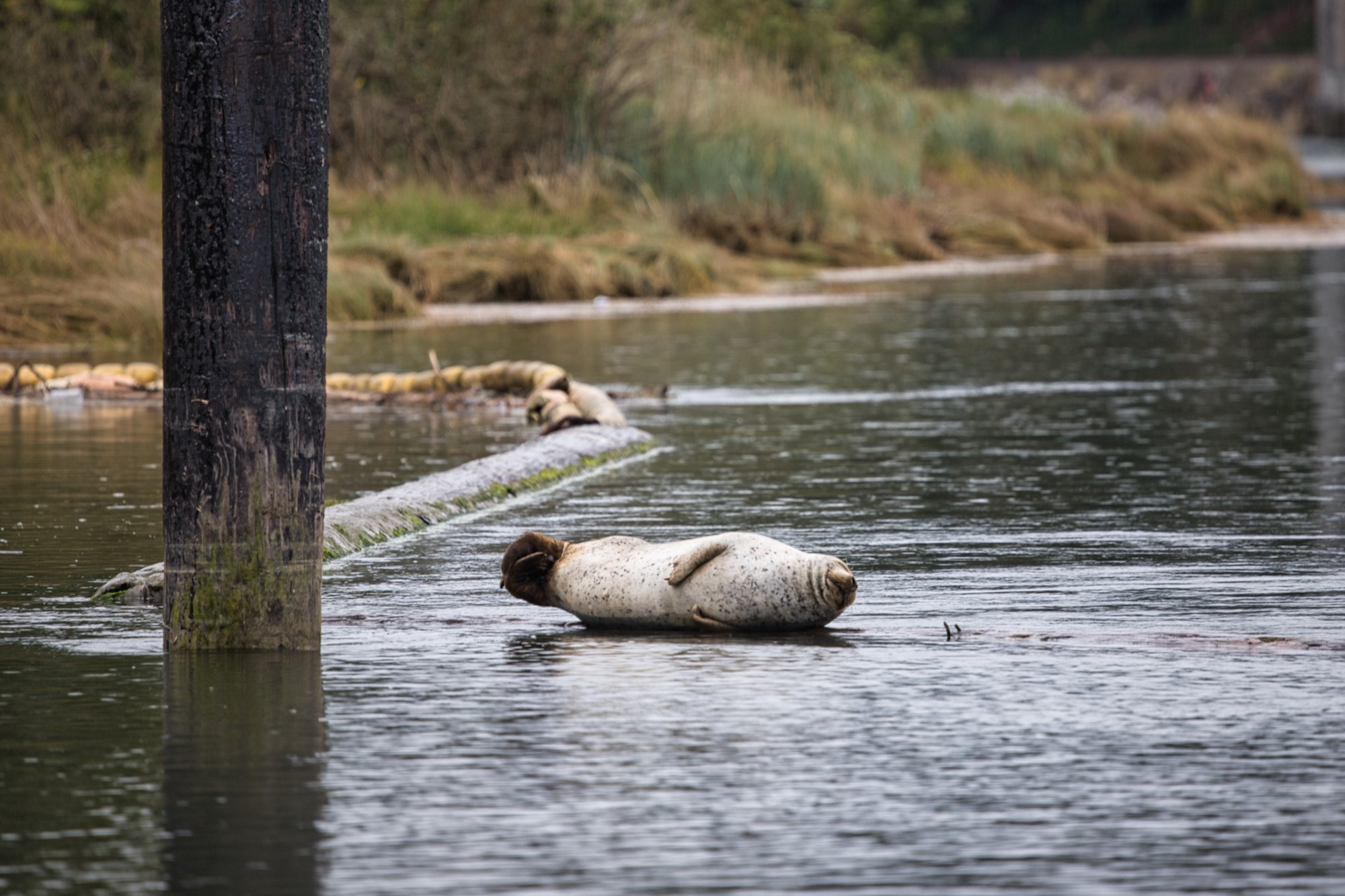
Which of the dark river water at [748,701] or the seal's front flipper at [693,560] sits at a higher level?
the seal's front flipper at [693,560]

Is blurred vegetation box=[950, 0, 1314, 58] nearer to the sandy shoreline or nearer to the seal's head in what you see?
the sandy shoreline

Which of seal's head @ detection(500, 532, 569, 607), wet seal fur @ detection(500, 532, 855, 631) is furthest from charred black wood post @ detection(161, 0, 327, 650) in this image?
wet seal fur @ detection(500, 532, 855, 631)

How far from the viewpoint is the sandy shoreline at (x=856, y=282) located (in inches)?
931

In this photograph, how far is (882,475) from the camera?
1134cm

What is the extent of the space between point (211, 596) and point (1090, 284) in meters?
23.0

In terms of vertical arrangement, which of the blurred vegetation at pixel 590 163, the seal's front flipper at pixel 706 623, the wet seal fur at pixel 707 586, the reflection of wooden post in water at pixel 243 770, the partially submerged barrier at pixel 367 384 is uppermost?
the blurred vegetation at pixel 590 163

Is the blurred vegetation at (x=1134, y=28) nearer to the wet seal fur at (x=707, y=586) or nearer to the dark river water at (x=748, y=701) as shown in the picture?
the dark river water at (x=748, y=701)

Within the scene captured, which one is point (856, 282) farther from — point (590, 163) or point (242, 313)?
point (242, 313)

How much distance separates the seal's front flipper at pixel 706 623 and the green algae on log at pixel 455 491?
5.67 ft

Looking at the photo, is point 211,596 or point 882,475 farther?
point 882,475

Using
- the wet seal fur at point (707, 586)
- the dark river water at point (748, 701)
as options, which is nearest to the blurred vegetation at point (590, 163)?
the dark river water at point (748, 701)

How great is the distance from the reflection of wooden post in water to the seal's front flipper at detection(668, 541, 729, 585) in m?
1.05

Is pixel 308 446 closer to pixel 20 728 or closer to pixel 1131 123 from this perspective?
pixel 20 728

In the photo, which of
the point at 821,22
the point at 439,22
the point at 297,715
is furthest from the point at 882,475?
the point at 821,22
